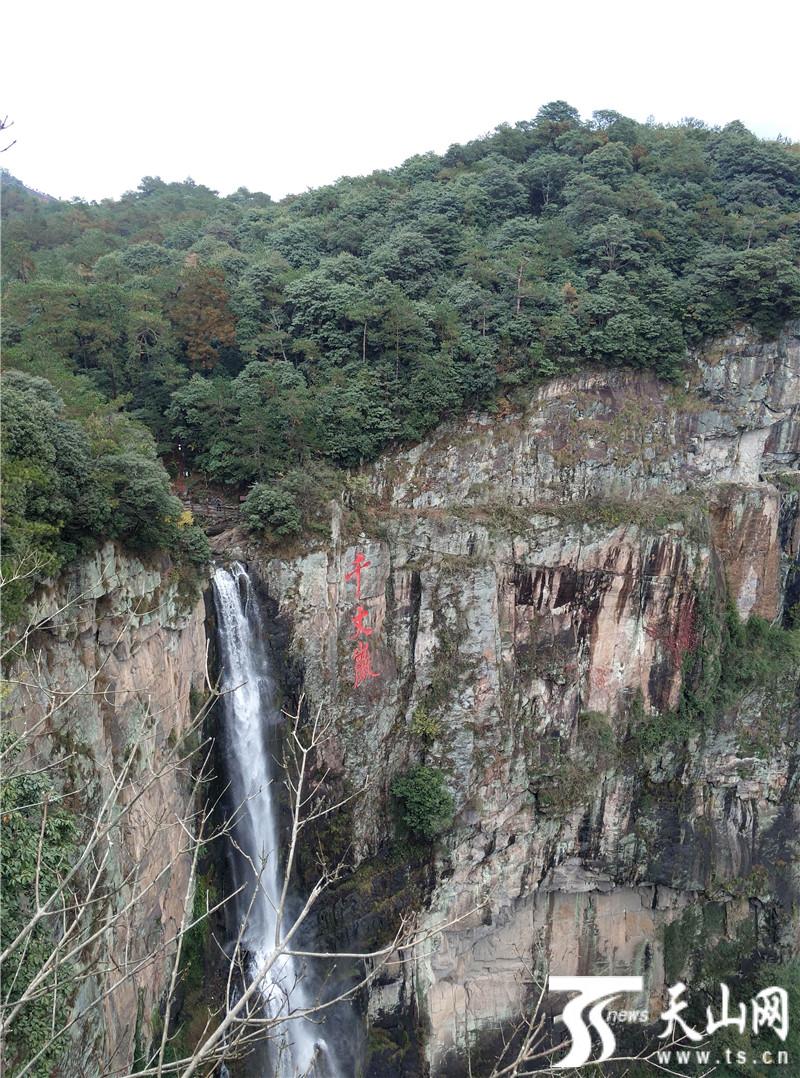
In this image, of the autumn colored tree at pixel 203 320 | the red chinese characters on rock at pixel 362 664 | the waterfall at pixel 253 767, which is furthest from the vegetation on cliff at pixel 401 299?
the red chinese characters on rock at pixel 362 664

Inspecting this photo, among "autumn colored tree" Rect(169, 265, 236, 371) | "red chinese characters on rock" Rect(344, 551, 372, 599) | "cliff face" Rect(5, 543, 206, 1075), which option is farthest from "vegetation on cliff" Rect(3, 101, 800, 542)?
"cliff face" Rect(5, 543, 206, 1075)

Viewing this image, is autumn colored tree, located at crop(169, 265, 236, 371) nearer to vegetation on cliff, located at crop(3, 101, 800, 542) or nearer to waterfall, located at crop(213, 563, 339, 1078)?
vegetation on cliff, located at crop(3, 101, 800, 542)

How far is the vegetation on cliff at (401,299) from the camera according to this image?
54.0 ft

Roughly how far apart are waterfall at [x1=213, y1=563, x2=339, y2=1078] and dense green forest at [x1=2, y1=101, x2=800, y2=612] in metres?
1.89

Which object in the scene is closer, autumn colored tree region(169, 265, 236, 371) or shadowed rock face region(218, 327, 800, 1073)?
shadowed rock face region(218, 327, 800, 1073)

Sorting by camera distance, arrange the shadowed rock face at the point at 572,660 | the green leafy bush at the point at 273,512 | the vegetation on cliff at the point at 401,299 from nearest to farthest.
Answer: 1. the green leafy bush at the point at 273,512
2. the shadowed rock face at the point at 572,660
3. the vegetation on cliff at the point at 401,299

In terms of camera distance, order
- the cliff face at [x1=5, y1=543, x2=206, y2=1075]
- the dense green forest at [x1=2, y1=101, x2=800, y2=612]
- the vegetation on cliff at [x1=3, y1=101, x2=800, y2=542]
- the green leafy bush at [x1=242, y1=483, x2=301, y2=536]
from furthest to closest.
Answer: the vegetation on cliff at [x1=3, y1=101, x2=800, y2=542]
the dense green forest at [x1=2, y1=101, x2=800, y2=612]
the green leafy bush at [x1=242, y1=483, x2=301, y2=536]
the cliff face at [x1=5, y1=543, x2=206, y2=1075]

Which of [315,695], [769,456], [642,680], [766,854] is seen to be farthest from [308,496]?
[766,854]

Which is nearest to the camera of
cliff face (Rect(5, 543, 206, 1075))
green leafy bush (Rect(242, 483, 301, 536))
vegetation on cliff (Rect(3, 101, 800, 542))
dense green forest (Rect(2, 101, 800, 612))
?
cliff face (Rect(5, 543, 206, 1075))

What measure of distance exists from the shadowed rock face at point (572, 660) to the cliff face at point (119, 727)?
288 centimetres

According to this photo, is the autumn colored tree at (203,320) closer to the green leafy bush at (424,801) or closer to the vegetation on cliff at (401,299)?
the vegetation on cliff at (401,299)

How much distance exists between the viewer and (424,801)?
15.0 metres

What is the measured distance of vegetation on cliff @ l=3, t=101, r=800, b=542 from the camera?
1645 cm

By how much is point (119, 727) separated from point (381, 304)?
11.9 meters
